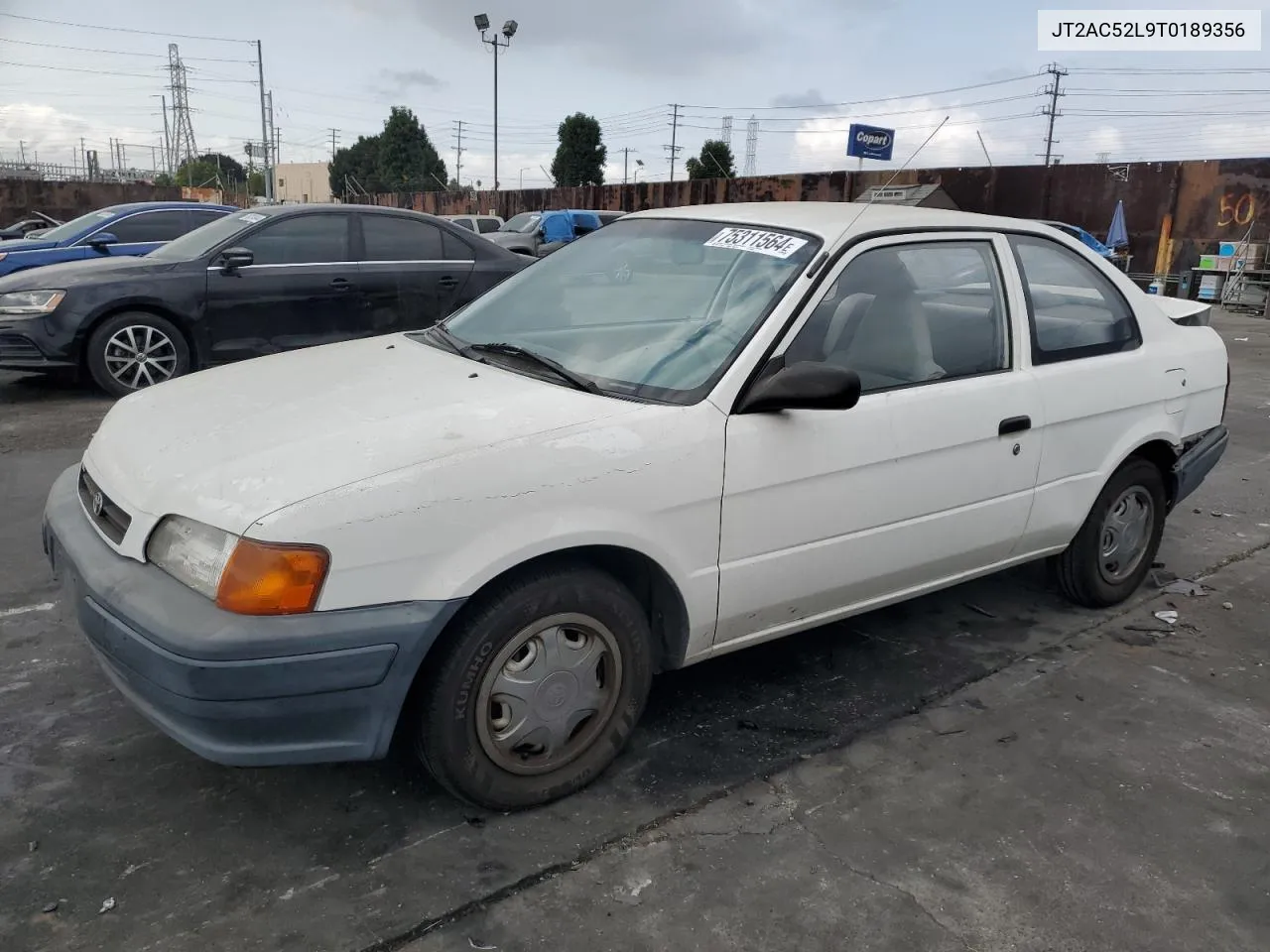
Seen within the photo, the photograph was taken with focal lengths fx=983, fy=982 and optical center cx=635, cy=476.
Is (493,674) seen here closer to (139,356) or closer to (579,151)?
(139,356)

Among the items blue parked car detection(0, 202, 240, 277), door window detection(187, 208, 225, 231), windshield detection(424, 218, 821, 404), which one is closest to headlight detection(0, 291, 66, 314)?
blue parked car detection(0, 202, 240, 277)

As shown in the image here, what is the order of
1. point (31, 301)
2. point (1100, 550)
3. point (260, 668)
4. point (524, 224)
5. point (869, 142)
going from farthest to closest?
1. point (524, 224)
2. point (869, 142)
3. point (31, 301)
4. point (1100, 550)
5. point (260, 668)

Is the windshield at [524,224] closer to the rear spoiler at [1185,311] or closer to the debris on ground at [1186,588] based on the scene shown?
the rear spoiler at [1185,311]

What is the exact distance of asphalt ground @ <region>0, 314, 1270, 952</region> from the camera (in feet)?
7.38

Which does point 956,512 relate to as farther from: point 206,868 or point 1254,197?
point 1254,197

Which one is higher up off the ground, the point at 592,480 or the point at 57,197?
the point at 57,197

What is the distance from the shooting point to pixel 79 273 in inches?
286

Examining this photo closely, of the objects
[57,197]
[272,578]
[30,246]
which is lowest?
[272,578]

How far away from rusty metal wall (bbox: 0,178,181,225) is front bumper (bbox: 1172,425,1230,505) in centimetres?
3344

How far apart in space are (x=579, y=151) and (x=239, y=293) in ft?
184

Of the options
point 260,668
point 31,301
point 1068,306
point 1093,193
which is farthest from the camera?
point 1093,193

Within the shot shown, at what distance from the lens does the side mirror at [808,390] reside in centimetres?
268

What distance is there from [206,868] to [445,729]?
0.66 meters

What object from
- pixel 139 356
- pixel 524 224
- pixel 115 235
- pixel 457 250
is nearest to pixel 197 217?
pixel 115 235
